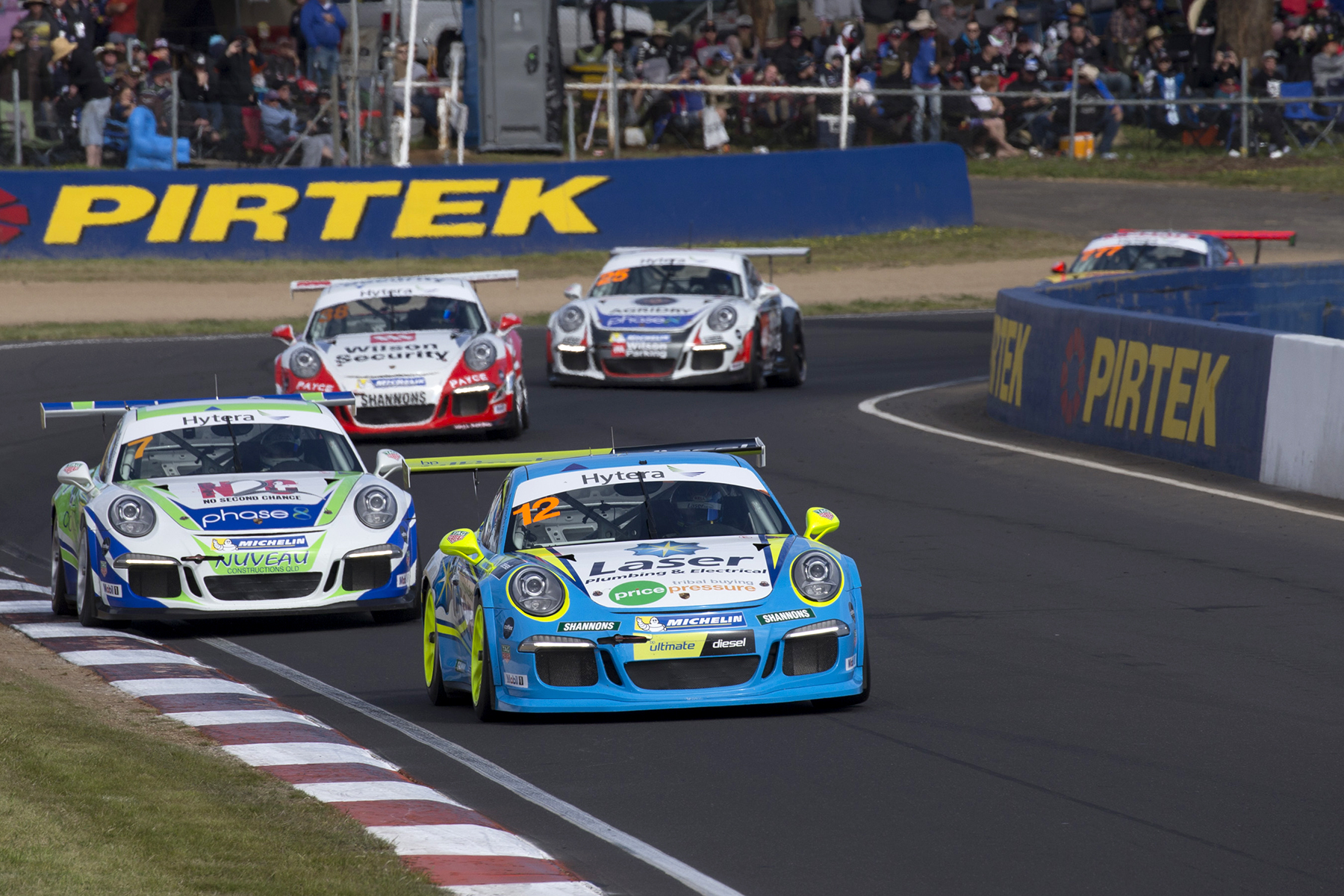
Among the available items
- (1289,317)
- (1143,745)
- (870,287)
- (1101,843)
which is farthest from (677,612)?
(870,287)

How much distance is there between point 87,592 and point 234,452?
132 centimetres

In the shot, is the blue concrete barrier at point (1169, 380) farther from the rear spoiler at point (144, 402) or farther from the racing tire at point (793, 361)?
the rear spoiler at point (144, 402)

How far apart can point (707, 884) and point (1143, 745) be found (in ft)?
7.41

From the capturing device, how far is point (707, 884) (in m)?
5.57

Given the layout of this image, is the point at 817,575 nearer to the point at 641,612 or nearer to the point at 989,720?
the point at 641,612

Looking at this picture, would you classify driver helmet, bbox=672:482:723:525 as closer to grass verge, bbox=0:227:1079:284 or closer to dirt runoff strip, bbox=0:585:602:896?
dirt runoff strip, bbox=0:585:602:896

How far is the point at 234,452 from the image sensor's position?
38.1 ft

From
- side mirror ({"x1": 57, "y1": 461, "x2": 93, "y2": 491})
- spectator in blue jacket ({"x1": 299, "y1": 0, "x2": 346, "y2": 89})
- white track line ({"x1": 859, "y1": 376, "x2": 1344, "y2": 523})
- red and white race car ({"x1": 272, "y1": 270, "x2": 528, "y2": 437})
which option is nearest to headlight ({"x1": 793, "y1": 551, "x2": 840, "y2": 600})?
side mirror ({"x1": 57, "y1": 461, "x2": 93, "y2": 491})

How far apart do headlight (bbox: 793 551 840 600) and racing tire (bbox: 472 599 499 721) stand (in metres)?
1.22

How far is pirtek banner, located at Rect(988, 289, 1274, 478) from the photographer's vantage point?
14.8 meters

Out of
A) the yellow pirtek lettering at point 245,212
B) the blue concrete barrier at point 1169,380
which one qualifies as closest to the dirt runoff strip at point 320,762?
the blue concrete barrier at point 1169,380

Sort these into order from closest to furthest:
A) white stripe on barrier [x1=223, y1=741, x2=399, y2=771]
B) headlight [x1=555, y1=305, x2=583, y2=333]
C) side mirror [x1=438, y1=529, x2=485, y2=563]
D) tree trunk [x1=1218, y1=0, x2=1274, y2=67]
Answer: white stripe on barrier [x1=223, y1=741, x2=399, y2=771] → side mirror [x1=438, y1=529, x2=485, y2=563] → headlight [x1=555, y1=305, x2=583, y2=333] → tree trunk [x1=1218, y1=0, x2=1274, y2=67]

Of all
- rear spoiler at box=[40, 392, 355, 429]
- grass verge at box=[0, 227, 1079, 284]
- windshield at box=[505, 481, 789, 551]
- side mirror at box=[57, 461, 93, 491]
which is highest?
windshield at box=[505, 481, 789, 551]

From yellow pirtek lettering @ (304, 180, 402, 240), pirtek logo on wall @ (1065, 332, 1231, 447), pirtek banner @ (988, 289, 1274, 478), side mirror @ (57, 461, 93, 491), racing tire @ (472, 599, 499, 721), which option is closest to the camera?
racing tire @ (472, 599, 499, 721)
